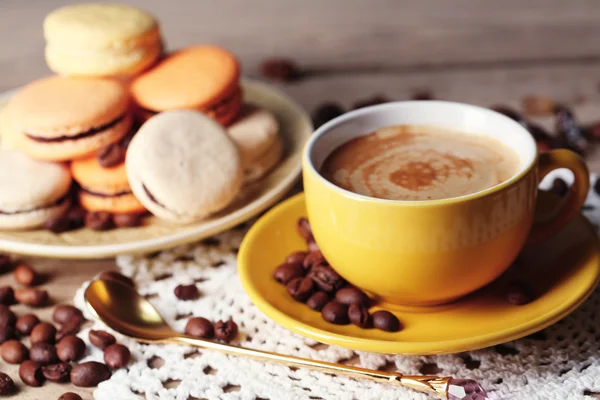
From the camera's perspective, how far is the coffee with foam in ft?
3.63

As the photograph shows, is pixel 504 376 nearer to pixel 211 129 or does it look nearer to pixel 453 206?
pixel 453 206

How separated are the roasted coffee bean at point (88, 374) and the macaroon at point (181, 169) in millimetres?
386

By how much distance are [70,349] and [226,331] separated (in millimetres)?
265

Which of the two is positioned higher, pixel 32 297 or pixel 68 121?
pixel 68 121

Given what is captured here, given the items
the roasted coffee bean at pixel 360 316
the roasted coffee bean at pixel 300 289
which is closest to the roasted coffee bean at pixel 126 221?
the roasted coffee bean at pixel 300 289

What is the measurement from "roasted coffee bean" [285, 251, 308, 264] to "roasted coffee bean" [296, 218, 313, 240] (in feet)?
0.16

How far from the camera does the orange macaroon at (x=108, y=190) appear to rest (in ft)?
4.90

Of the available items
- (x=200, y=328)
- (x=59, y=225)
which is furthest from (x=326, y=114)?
(x=200, y=328)

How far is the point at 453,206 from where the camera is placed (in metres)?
0.99

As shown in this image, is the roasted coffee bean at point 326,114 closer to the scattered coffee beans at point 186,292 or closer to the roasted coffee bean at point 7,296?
the scattered coffee beans at point 186,292

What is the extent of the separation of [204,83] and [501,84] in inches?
44.0

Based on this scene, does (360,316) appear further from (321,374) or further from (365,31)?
(365,31)

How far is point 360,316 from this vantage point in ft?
3.57

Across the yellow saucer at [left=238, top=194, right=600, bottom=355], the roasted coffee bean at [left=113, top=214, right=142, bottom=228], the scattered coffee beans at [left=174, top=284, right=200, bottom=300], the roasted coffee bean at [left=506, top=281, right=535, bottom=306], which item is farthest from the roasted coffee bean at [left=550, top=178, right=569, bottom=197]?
the roasted coffee bean at [left=113, top=214, right=142, bottom=228]
